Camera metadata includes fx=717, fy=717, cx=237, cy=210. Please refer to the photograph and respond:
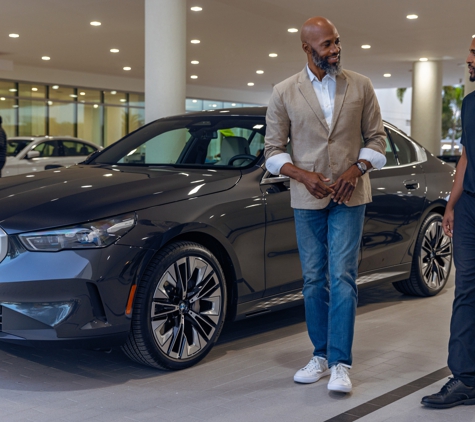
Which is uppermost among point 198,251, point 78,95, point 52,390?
point 78,95

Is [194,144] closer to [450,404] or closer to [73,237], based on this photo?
[73,237]

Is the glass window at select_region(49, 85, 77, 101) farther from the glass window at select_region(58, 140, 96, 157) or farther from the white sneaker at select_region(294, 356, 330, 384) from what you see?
the white sneaker at select_region(294, 356, 330, 384)

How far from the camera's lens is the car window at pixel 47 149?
1599 centimetres

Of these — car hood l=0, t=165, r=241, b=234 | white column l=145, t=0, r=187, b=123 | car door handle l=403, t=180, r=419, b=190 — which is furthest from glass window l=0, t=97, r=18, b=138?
car hood l=0, t=165, r=241, b=234

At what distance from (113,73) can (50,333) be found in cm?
2294

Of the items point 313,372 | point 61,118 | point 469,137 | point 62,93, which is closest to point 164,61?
point 313,372

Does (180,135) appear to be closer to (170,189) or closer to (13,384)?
(170,189)

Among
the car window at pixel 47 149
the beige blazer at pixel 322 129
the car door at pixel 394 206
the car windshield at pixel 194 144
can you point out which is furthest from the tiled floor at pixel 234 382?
the car window at pixel 47 149

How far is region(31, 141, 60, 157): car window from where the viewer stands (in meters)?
16.0

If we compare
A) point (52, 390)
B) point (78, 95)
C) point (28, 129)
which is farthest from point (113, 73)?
point (52, 390)

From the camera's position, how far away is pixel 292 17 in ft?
47.9

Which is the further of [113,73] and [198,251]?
[113,73]

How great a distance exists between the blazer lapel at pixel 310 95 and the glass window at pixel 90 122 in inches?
916

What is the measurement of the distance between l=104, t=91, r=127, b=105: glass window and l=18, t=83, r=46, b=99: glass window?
280cm
